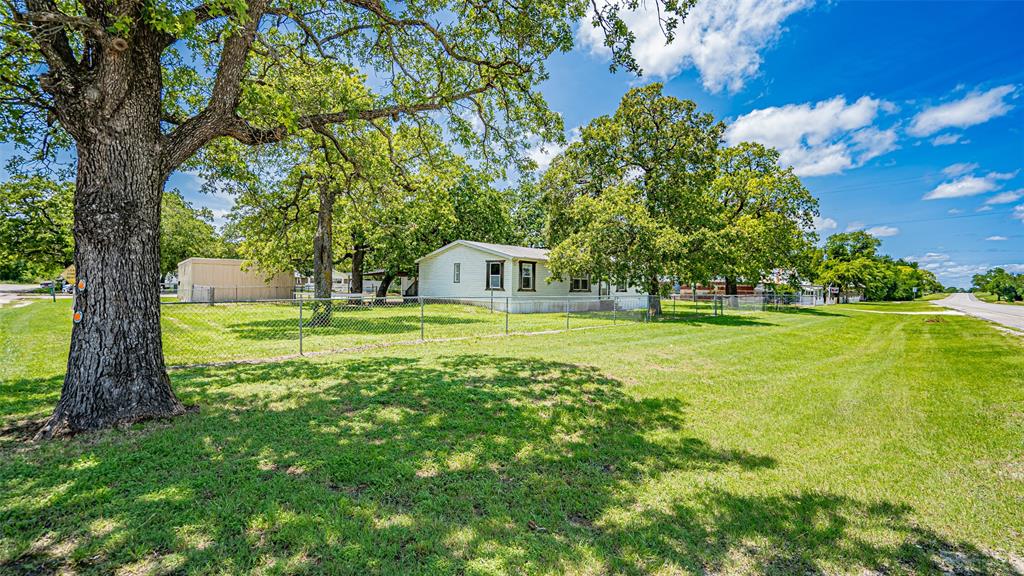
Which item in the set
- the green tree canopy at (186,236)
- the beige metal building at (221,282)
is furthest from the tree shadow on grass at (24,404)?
the green tree canopy at (186,236)

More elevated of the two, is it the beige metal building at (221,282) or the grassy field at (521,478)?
the beige metal building at (221,282)

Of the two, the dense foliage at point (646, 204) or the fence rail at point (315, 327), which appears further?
the dense foliage at point (646, 204)

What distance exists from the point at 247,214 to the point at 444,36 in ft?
36.2

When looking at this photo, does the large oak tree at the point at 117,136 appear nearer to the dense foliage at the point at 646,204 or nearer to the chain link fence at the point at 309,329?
the chain link fence at the point at 309,329

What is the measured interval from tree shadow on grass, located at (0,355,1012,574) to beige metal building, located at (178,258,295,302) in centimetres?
2385

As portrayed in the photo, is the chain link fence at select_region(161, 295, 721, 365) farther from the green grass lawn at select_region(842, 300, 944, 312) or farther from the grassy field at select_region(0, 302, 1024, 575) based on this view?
the green grass lawn at select_region(842, 300, 944, 312)

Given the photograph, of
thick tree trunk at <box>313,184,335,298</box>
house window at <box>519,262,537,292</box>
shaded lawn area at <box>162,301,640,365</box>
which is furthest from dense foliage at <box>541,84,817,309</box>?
thick tree trunk at <box>313,184,335,298</box>

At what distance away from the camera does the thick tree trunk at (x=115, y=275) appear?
13.6 ft

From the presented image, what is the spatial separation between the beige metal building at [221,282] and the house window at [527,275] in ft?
50.0

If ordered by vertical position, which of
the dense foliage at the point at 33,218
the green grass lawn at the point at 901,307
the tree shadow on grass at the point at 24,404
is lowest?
the tree shadow on grass at the point at 24,404

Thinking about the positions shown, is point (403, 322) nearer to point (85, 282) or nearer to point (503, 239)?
point (85, 282)

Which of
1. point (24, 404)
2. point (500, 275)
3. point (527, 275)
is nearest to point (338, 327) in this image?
point (24, 404)

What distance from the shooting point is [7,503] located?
2807 mm


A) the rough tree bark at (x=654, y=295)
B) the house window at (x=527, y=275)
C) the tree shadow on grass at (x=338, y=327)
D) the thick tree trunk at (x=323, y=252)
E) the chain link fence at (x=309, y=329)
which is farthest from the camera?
the house window at (x=527, y=275)
